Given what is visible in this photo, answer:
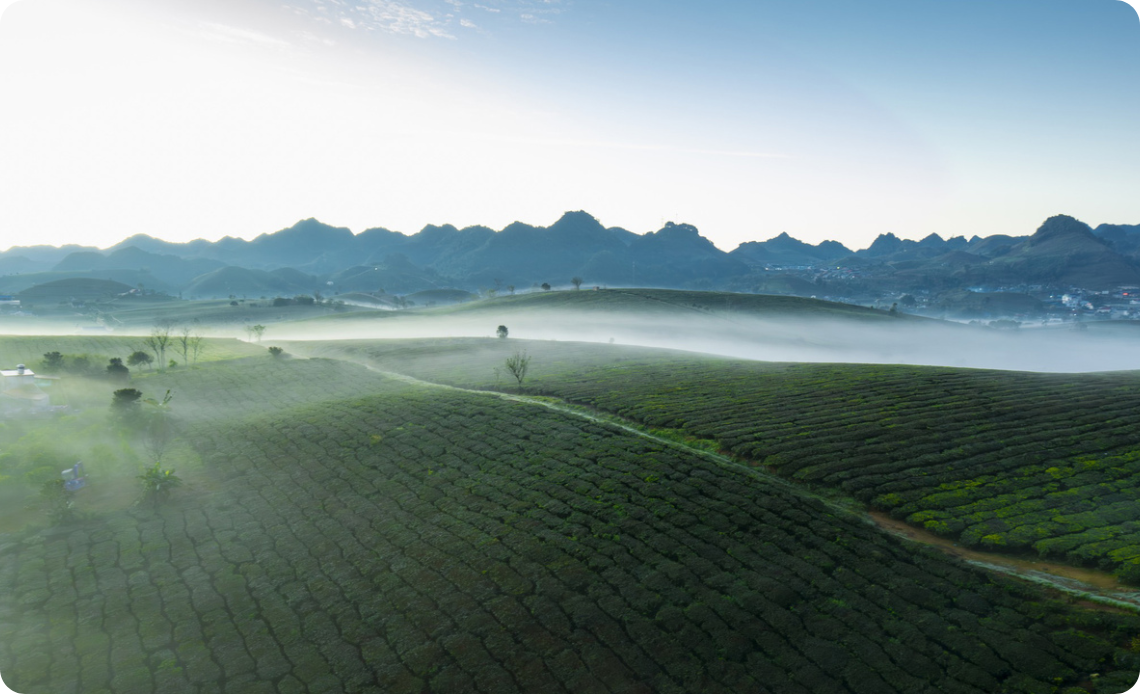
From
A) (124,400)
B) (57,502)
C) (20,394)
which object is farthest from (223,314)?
(57,502)

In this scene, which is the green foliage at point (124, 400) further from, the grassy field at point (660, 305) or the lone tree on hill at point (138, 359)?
the grassy field at point (660, 305)

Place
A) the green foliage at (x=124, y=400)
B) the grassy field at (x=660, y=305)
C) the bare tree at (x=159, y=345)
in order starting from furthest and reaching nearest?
the grassy field at (x=660, y=305) < the bare tree at (x=159, y=345) < the green foliage at (x=124, y=400)

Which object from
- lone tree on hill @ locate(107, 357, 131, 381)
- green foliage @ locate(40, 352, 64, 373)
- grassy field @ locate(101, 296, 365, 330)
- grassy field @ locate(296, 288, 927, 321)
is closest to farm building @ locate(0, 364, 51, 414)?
lone tree on hill @ locate(107, 357, 131, 381)

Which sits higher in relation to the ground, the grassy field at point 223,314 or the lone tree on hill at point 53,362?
the lone tree on hill at point 53,362

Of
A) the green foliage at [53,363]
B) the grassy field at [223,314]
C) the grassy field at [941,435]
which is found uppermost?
the green foliage at [53,363]

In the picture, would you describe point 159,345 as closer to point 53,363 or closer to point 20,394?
point 53,363

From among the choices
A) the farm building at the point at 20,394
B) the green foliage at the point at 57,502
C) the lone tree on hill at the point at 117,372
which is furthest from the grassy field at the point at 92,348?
the green foliage at the point at 57,502

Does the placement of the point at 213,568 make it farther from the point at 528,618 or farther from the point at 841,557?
the point at 841,557
